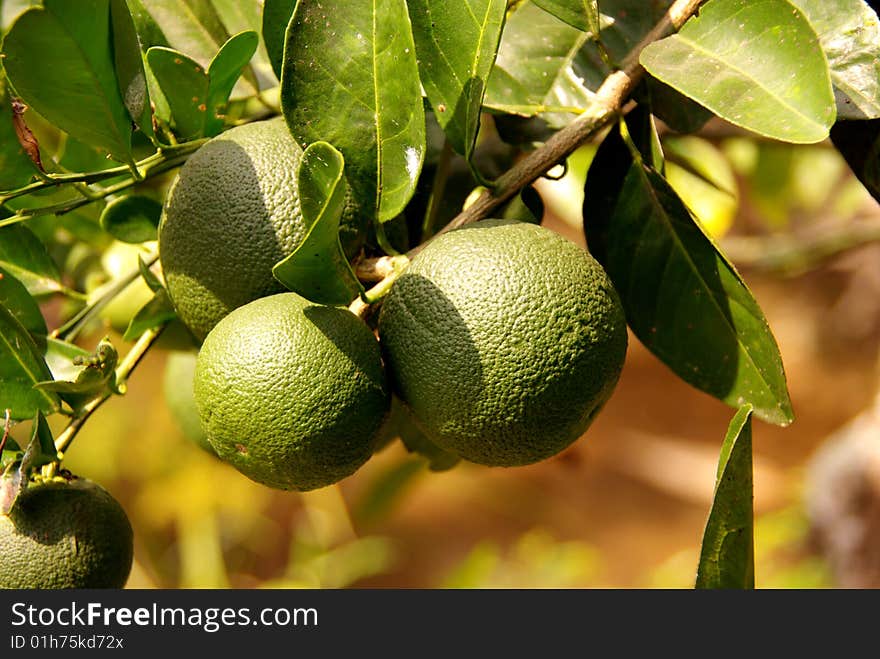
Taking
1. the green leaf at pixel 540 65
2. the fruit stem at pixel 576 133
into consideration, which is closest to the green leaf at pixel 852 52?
the fruit stem at pixel 576 133

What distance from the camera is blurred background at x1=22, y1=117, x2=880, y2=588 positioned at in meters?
1.75

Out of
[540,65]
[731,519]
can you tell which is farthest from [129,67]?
[731,519]

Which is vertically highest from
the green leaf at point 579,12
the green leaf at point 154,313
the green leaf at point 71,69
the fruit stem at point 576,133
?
the green leaf at point 71,69

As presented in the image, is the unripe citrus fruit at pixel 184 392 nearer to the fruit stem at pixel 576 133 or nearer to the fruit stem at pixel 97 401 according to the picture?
the fruit stem at pixel 97 401

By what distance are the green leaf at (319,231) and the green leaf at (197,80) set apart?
193 mm

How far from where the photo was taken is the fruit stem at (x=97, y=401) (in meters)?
0.77

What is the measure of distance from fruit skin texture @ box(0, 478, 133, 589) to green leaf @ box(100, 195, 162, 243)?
9.5 inches

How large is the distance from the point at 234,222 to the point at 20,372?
23 cm

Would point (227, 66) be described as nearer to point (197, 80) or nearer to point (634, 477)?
point (197, 80)

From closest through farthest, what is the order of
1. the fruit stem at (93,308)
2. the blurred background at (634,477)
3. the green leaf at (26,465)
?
the green leaf at (26,465)
the fruit stem at (93,308)
the blurred background at (634,477)

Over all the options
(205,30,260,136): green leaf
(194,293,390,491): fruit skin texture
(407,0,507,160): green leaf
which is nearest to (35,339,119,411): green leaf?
(194,293,390,491): fruit skin texture

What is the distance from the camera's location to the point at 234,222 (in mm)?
698

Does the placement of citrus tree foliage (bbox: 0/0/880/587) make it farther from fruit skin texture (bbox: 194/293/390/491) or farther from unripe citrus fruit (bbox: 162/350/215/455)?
unripe citrus fruit (bbox: 162/350/215/455)
